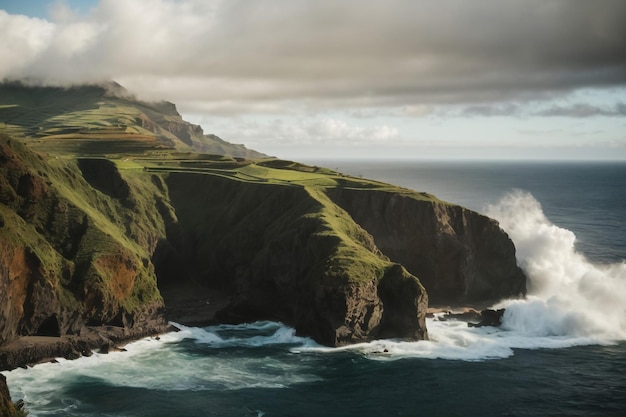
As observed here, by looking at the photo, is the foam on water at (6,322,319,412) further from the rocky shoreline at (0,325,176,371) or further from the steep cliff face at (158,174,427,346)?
the steep cliff face at (158,174,427,346)

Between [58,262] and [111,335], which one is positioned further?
[58,262]

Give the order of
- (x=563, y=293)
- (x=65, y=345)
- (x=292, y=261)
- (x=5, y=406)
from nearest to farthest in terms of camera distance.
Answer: (x=5, y=406), (x=65, y=345), (x=292, y=261), (x=563, y=293)

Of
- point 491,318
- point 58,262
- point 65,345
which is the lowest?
point 65,345

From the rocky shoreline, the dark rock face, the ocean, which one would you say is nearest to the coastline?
the rocky shoreline

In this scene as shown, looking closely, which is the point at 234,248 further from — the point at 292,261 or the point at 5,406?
the point at 5,406

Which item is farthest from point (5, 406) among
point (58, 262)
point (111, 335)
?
point (58, 262)

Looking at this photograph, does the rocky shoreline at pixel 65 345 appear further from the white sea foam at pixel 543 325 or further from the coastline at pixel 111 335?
the white sea foam at pixel 543 325
